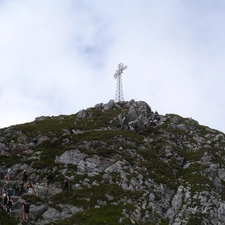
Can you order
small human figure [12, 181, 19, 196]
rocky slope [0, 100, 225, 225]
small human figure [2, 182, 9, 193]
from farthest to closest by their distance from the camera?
small human figure [12, 181, 19, 196] → small human figure [2, 182, 9, 193] → rocky slope [0, 100, 225, 225]

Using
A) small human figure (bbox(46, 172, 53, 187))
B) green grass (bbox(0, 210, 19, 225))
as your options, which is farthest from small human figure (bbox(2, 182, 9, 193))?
green grass (bbox(0, 210, 19, 225))

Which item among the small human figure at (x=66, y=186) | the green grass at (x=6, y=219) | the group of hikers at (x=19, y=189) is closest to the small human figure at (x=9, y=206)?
the group of hikers at (x=19, y=189)

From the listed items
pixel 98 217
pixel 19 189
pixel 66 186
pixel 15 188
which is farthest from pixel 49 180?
pixel 98 217

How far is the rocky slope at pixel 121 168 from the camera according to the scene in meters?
47.0

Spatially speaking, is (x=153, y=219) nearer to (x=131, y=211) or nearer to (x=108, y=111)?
(x=131, y=211)

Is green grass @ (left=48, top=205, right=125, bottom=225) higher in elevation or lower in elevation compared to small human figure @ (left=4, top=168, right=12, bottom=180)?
lower

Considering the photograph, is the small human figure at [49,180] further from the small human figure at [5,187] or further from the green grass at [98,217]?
the green grass at [98,217]

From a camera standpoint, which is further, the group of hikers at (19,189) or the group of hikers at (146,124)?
the group of hikers at (146,124)

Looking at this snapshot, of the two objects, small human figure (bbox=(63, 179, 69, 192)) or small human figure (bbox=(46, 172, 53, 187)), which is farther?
small human figure (bbox=(46, 172, 53, 187))

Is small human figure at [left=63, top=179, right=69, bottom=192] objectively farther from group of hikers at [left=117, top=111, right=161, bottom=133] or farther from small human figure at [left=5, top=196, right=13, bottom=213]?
group of hikers at [left=117, top=111, right=161, bottom=133]

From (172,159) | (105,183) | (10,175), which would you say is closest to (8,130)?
(10,175)

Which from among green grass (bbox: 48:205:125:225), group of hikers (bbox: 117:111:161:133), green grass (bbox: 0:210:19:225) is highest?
group of hikers (bbox: 117:111:161:133)

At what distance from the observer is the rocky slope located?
47.0 meters

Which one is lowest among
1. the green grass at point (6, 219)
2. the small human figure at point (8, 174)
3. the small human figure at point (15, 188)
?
the green grass at point (6, 219)
